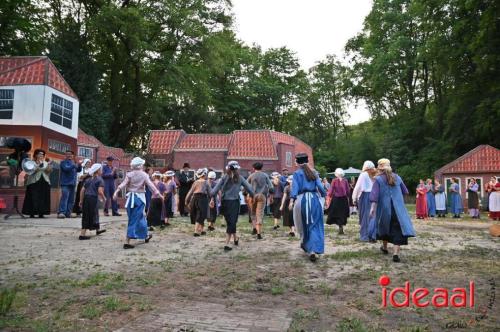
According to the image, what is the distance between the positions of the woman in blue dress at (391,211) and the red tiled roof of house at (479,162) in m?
25.8

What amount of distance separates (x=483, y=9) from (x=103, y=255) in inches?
1196

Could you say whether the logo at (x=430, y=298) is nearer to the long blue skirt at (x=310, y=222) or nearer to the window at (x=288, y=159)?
the long blue skirt at (x=310, y=222)

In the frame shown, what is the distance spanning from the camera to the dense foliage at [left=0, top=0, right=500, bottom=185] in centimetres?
3055

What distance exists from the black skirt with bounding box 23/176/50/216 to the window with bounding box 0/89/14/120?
3971mm

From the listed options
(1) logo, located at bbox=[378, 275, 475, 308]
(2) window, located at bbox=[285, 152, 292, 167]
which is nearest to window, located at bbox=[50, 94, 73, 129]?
(1) logo, located at bbox=[378, 275, 475, 308]

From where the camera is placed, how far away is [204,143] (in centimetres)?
3919

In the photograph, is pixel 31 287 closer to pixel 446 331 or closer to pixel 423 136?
pixel 446 331

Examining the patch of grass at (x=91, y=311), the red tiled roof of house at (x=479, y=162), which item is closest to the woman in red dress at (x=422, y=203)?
the red tiled roof of house at (x=479, y=162)

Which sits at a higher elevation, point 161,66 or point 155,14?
point 155,14

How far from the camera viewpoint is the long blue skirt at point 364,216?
1103 centimetres

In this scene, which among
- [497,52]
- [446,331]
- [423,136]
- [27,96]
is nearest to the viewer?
[446,331]

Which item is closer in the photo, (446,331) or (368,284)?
(446,331)

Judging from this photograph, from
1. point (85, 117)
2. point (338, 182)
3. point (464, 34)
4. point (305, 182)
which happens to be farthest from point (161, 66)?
point (305, 182)

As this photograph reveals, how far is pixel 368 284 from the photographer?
6.04 meters
